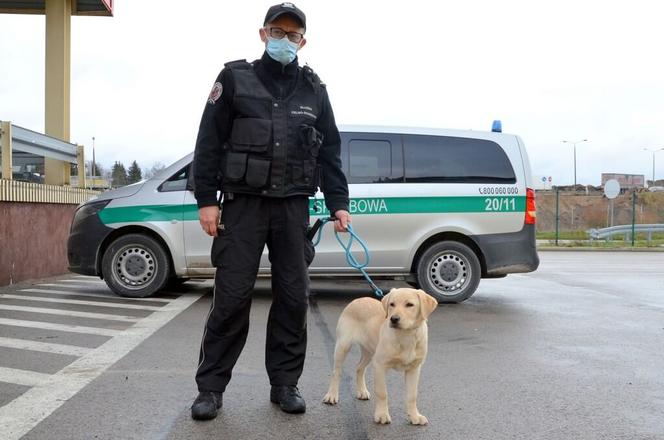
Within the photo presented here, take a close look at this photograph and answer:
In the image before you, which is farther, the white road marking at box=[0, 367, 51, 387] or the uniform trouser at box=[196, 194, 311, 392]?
the white road marking at box=[0, 367, 51, 387]

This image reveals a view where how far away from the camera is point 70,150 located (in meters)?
12.4

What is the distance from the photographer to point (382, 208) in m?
7.88

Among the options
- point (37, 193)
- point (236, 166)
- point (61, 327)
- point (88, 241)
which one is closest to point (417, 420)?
point (236, 166)

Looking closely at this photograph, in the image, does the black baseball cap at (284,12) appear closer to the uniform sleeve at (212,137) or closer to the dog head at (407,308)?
the uniform sleeve at (212,137)

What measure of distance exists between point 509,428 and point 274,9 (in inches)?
103

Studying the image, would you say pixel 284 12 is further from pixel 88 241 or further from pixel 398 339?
pixel 88 241

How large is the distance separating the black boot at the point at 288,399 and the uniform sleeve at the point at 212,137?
44.0 inches

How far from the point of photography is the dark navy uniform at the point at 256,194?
3545 millimetres

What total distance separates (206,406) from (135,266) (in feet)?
16.0

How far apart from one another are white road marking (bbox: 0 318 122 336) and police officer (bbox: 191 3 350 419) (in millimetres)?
2518

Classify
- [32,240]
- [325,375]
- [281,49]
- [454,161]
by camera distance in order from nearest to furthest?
1. [281,49]
2. [325,375]
3. [454,161]
4. [32,240]

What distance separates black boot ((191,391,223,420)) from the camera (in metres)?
3.39

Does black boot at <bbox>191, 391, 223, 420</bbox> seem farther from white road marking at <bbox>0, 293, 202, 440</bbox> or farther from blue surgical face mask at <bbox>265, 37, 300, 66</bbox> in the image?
blue surgical face mask at <bbox>265, 37, 300, 66</bbox>

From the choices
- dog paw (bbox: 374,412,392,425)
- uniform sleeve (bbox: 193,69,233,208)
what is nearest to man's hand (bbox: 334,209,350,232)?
uniform sleeve (bbox: 193,69,233,208)
